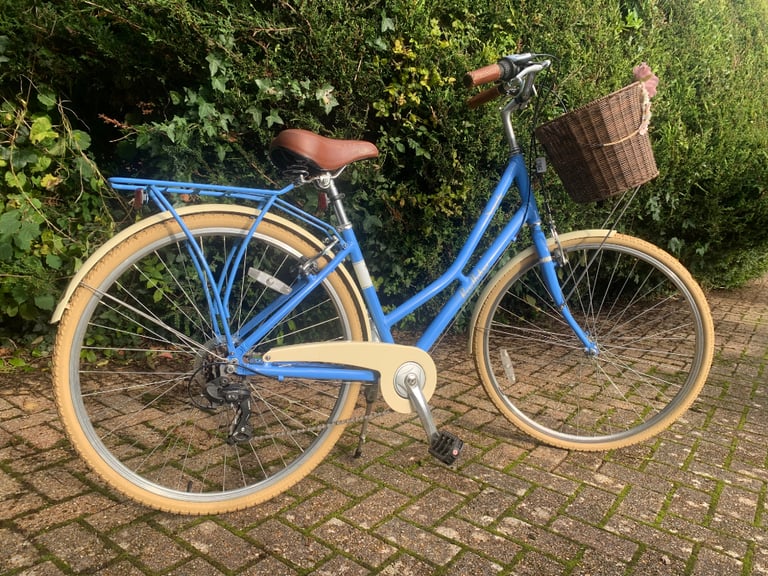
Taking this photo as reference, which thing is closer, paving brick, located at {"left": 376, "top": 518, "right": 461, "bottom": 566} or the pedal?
paving brick, located at {"left": 376, "top": 518, "right": 461, "bottom": 566}

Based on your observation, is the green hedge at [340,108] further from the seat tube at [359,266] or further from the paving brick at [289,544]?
the paving brick at [289,544]

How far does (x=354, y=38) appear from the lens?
2783 mm

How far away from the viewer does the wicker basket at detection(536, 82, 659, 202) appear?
207 centimetres

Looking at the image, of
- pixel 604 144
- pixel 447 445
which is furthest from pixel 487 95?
pixel 447 445

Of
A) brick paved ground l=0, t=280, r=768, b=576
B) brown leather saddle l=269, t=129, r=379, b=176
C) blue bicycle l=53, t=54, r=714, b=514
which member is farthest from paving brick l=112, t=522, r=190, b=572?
brown leather saddle l=269, t=129, r=379, b=176

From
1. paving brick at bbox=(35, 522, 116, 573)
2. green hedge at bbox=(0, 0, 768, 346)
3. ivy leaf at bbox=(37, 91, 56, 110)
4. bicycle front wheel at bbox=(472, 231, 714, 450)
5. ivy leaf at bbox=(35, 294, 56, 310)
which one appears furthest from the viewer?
ivy leaf at bbox=(35, 294, 56, 310)

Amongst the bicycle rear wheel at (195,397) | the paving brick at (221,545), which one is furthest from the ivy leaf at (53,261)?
the paving brick at (221,545)

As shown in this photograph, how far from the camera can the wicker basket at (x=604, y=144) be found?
6.79 ft

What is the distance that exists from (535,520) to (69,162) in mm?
3391

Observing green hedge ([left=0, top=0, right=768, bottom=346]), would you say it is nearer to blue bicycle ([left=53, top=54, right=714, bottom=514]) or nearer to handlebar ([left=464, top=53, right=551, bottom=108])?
blue bicycle ([left=53, top=54, right=714, bottom=514])

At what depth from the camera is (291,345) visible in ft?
6.91

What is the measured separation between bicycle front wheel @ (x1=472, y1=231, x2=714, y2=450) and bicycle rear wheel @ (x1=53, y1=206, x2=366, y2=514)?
863 millimetres

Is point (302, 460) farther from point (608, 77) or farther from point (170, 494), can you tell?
point (608, 77)

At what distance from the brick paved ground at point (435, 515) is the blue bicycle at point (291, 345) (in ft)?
0.47
